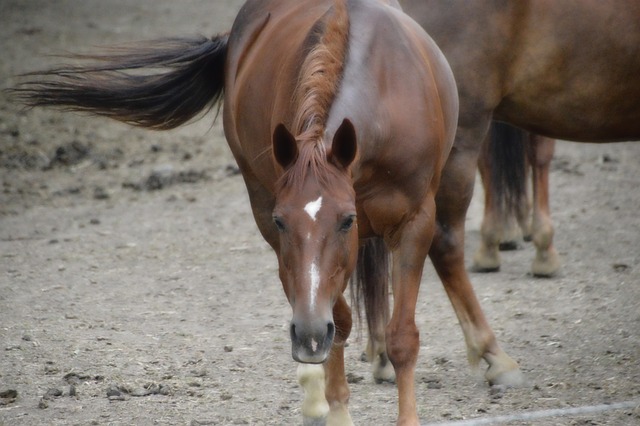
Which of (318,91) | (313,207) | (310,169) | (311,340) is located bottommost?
(311,340)

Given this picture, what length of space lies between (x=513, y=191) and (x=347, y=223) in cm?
353

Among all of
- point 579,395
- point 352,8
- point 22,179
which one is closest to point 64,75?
point 352,8

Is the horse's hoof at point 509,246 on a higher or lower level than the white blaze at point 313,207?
lower

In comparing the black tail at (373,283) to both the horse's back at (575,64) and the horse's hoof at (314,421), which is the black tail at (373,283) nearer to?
the horse's hoof at (314,421)

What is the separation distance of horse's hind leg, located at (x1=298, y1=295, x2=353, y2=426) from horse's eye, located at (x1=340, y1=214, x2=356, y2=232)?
0.66 m

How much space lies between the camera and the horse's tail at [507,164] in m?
6.52

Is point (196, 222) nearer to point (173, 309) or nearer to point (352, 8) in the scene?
point (173, 309)

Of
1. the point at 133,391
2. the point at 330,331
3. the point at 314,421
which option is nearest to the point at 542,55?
the point at 314,421

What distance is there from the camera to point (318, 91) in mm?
3559

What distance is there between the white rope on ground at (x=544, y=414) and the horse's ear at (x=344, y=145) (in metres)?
1.23

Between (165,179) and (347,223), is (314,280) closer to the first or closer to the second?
(347,223)

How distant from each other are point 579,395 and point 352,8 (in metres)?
1.87

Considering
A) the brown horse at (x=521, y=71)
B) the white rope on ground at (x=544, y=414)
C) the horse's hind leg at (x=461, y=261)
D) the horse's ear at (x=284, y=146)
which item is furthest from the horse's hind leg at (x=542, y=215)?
the horse's ear at (x=284, y=146)

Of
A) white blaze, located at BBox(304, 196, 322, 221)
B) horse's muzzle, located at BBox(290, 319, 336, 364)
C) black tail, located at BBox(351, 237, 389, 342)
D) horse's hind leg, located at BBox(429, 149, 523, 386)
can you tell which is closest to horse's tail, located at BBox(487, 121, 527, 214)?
horse's hind leg, located at BBox(429, 149, 523, 386)
